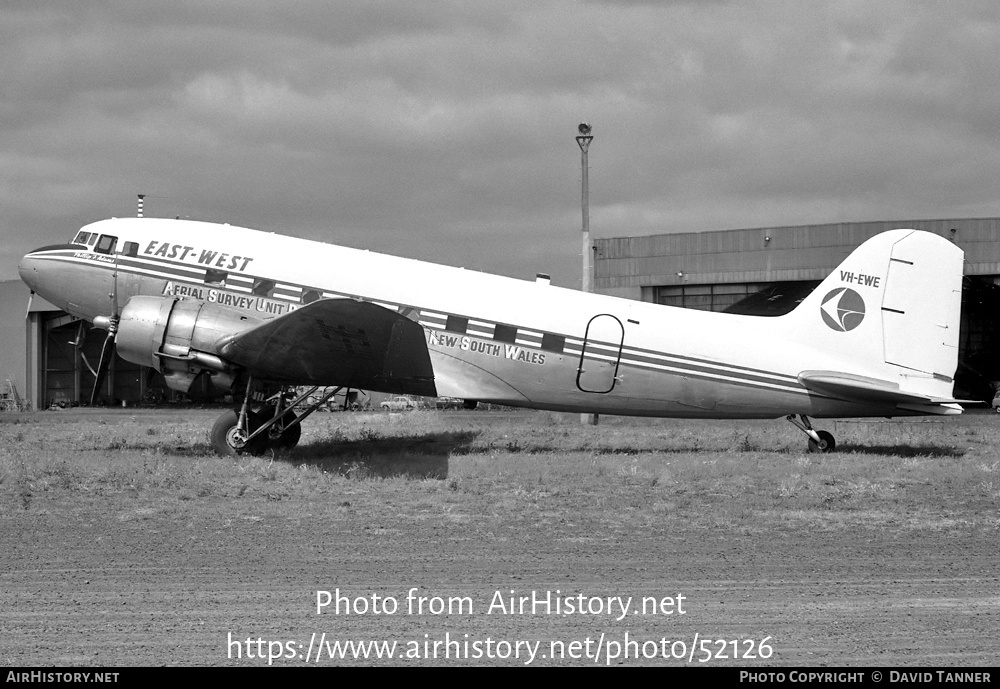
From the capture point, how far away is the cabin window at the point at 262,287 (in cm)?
1398

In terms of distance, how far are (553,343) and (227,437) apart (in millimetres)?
4727

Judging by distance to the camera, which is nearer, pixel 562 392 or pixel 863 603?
pixel 863 603

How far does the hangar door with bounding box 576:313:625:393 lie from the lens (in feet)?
44.9

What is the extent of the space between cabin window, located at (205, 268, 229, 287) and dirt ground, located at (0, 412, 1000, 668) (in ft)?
14.7

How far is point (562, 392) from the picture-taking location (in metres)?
→ 13.8

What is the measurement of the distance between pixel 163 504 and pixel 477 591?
4.72 meters

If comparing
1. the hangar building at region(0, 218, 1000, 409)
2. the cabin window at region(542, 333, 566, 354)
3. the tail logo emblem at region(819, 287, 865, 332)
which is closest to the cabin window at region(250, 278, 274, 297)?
the cabin window at region(542, 333, 566, 354)

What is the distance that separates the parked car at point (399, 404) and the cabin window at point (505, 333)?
19.1m

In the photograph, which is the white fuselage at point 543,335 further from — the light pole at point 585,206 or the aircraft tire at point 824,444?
the light pole at point 585,206

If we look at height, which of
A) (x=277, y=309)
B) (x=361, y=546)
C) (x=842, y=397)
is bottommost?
(x=361, y=546)

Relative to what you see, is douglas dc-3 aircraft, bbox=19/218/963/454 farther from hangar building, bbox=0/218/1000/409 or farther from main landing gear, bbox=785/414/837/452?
hangar building, bbox=0/218/1000/409
